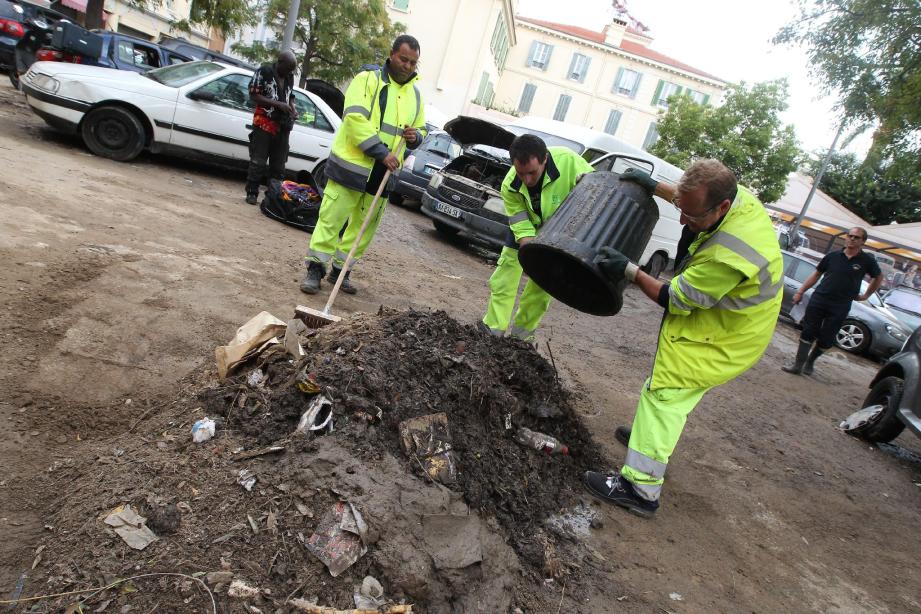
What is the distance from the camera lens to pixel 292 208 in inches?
285

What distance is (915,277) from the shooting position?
1119 inches

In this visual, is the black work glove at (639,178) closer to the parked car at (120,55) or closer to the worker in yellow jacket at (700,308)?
the worker in yellow jacket at (700,308)

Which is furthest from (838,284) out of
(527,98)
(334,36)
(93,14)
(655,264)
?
(527,98)

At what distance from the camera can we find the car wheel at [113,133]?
7594 mm

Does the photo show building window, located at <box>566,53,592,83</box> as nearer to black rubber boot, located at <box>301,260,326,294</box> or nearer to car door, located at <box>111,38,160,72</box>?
car door, located at <box>111,38,160,72</box>

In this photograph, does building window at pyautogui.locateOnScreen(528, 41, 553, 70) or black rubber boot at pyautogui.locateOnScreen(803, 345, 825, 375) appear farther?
building window at pyautogui.locateOnScreen(528, 41, 553, 70)

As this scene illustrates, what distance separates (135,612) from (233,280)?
3.29m

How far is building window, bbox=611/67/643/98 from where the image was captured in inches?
1726

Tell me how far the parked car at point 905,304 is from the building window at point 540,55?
3562cm

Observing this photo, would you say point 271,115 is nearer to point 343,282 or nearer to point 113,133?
point 113,133

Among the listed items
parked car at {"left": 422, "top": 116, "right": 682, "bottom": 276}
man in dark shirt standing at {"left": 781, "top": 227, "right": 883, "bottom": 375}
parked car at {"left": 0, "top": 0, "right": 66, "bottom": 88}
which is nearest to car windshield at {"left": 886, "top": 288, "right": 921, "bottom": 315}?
parked car at {"left": 422, "top": 116, "right": 682, "bottom": 276}

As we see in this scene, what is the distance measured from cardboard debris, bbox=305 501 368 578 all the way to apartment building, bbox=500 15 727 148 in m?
43.8

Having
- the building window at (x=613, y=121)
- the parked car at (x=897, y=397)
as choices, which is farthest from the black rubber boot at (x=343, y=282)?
the building window at (x=613, y=121)

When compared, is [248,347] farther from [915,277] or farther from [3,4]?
[915,277]
